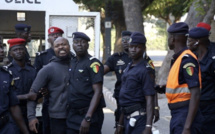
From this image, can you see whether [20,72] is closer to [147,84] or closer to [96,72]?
[96,72]

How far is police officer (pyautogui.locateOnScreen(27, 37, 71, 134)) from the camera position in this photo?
5.65m

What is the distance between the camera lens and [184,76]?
442 centimetres

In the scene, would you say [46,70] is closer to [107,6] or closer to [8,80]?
[8,80]

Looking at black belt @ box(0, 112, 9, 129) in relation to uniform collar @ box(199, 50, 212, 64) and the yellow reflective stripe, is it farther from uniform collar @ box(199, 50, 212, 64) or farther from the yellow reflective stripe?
uniform collar @ box(199, 50, 212, 64)

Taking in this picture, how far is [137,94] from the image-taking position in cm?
492

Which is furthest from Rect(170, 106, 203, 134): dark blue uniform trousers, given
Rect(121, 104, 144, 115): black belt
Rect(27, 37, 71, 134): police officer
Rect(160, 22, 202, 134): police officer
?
Rect(27, 37, 71, 134): police officer

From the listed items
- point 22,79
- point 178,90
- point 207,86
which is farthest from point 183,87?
point 22,79

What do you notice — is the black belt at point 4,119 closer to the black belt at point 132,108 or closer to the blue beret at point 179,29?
the black belt at point 132,108

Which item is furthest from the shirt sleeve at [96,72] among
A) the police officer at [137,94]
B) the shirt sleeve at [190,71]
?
the shirt sleeve at [190,71]

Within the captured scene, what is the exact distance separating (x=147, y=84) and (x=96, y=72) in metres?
0.75

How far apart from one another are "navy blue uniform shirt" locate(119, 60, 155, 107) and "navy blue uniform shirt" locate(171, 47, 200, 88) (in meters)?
0.48

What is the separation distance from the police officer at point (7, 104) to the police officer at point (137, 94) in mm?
1185

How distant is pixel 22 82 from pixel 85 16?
281 centimetres

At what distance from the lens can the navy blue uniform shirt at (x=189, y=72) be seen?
435 centimetres
